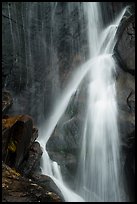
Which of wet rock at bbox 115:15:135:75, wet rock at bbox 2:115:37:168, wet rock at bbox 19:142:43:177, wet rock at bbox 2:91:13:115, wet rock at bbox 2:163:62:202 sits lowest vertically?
wet rock at bbox 2:163:62:202

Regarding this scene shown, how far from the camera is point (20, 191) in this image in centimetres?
988

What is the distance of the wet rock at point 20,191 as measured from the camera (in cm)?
959

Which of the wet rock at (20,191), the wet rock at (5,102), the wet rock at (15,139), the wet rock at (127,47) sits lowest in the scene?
the wet rock at (20,191)

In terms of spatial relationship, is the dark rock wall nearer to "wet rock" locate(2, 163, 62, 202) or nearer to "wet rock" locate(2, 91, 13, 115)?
"wet rock" locate(2, 91, 13, 115)

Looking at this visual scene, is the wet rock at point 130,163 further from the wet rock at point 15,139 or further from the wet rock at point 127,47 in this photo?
the wet rock at point 15,139

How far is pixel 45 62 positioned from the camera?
76.8 feet

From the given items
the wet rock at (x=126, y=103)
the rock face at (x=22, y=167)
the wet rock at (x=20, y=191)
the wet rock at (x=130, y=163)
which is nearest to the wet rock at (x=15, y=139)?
the rock face at (x=22, y=167)

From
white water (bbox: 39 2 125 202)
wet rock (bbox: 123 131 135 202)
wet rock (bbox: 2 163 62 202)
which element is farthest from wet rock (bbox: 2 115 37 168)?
wet rock (bbox: 123 131 135 202)

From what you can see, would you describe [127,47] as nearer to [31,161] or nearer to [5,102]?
[5,102]

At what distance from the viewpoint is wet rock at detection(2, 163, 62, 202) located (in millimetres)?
9594

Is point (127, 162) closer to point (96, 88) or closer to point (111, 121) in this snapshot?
point (111, 121)

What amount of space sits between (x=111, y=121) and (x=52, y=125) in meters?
5.17

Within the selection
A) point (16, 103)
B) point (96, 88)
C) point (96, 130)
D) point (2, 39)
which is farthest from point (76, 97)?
point (2, 39)

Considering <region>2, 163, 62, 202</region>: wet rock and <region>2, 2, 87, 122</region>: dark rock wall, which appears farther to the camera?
<region>2, 2, 87, 122</region>: dark rock wall
